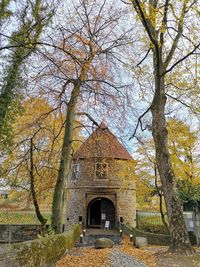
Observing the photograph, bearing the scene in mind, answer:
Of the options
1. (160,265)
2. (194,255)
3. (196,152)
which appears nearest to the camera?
(160,265)

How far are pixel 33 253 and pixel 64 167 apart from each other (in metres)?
6.41

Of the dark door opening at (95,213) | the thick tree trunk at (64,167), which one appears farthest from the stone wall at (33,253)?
the dark door opening at (95,213)

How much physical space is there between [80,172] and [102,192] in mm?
2835

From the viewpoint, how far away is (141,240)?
571 inches

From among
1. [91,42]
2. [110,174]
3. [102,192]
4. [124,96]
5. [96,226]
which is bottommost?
[96,226]

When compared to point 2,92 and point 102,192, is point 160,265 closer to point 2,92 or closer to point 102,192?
point 2,92

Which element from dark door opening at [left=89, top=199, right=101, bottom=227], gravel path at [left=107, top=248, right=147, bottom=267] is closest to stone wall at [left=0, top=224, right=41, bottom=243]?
gravel path at [left=107, top=248, right=147, bottom=267]

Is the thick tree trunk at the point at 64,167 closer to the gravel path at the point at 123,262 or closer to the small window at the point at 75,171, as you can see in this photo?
the gravel path at the point at 123,262

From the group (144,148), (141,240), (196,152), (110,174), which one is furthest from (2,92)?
(110,174)

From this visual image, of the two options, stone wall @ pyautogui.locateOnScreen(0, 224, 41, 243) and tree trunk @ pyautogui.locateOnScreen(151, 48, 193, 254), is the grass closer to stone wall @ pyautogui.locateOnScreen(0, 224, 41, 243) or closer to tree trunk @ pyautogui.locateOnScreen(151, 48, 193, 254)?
stone wall @ pyautogui.locateOnScreen(0, 224, 41, 243)

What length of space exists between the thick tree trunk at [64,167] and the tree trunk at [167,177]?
465 cm

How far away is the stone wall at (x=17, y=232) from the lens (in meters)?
17.9

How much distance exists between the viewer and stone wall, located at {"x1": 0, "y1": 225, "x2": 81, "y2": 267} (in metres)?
5.51

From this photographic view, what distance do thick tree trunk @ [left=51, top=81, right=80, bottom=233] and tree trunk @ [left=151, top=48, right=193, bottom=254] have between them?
4.65 meters
